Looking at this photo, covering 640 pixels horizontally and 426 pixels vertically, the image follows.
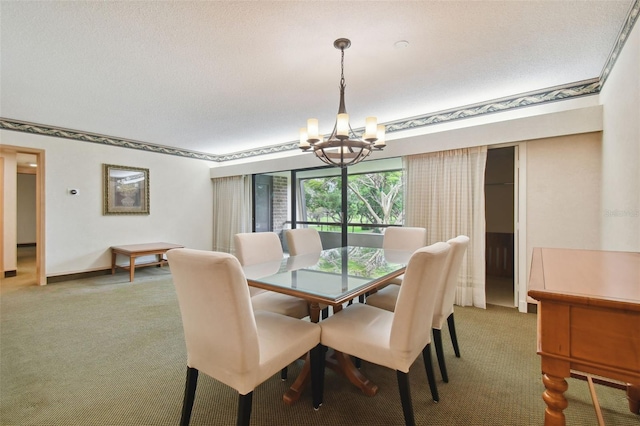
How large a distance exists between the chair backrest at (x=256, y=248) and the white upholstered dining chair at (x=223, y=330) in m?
1.11

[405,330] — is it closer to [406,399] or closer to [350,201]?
[406,399]

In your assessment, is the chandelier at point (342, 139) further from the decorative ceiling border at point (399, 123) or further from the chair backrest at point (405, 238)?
the decorative ceiling border at point (399, 123)

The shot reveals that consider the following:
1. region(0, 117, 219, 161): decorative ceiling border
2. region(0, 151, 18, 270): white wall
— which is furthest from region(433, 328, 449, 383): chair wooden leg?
→ region(0, 151, 18, 270): white wall

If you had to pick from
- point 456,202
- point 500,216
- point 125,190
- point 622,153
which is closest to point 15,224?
point 125,190

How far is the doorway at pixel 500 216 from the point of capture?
15.0 feet

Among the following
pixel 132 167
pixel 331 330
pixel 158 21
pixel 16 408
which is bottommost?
pixel 16 408

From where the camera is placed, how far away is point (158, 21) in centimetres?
197

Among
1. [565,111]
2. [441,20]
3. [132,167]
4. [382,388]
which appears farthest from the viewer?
[132,167]

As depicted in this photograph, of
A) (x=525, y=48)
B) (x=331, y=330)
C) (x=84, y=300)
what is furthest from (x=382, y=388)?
(x=84, y=300)

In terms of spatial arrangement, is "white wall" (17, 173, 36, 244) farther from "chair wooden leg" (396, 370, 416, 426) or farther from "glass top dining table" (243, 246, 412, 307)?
"chair wooden leg" (396, 370, 416, 426)

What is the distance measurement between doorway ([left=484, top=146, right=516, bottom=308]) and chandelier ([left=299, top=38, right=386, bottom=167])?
10.5 feet

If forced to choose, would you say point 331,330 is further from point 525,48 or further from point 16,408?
point 525,48

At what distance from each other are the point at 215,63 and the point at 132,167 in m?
3.72

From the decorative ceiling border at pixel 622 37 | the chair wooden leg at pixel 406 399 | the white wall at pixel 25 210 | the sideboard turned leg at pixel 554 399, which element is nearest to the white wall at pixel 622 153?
the decorative ceiling border at pixel 622 37
